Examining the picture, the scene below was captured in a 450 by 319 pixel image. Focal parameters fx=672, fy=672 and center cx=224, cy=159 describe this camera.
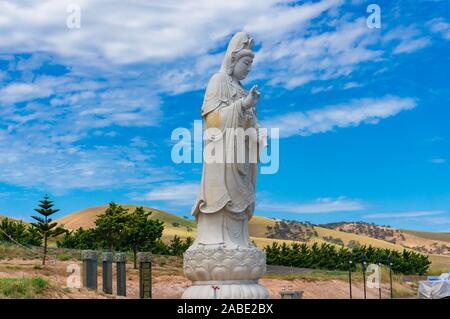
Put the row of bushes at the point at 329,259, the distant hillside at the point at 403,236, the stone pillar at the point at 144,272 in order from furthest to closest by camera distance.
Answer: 1. the distant hillside at the point at 403,236
2. the row of bushes at the point at 329,259
3. the stone pillar at the point at 144,272

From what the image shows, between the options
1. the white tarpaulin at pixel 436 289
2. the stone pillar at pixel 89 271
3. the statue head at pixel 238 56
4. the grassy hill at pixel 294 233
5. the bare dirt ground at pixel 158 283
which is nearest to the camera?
the statue head at pixel 238 56

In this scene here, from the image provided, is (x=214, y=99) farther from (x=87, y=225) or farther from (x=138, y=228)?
(x=87, y=225)

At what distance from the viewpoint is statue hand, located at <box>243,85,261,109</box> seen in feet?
42.7

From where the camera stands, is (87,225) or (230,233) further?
(87,225)

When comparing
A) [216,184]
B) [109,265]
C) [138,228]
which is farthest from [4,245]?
[216,184]

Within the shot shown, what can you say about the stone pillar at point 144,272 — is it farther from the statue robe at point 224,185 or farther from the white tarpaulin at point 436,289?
the white tarpaulin at point 436,289

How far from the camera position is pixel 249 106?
13.1 meters

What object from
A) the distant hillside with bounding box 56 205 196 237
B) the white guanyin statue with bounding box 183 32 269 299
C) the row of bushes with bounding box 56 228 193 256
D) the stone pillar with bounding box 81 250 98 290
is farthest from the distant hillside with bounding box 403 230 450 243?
the white guanyin statue with bounding box 183 32 269 299

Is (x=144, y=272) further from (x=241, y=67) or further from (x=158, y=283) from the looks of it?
(x=241, y=67)

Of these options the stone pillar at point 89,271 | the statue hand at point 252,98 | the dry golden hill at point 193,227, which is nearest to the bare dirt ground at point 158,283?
the stone pillar at point 89,271

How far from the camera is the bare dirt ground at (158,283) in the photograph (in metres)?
17.5

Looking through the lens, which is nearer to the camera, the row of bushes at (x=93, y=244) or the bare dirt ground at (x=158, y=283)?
the bare dirt ground at (x=158, y=283)

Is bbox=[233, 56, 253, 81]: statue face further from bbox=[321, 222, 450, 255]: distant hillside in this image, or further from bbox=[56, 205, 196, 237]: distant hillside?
bbox=[321, 222, 450, 255]: distant hillside
